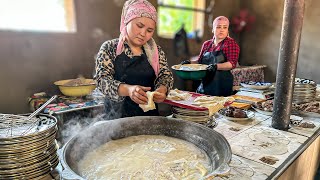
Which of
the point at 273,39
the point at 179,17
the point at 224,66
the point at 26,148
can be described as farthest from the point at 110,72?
the point at 273,39

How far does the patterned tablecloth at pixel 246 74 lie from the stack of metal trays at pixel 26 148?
4153mm

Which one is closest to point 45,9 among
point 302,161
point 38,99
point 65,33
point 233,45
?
point 65,33

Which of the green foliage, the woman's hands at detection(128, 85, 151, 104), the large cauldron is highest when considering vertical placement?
the green foliage

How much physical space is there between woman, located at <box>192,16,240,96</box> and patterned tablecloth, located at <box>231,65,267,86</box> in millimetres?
1624

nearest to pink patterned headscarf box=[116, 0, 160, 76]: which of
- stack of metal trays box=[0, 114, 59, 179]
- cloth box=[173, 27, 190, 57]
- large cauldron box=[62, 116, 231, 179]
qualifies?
large cauldron box=[62, 116, 231, 179]

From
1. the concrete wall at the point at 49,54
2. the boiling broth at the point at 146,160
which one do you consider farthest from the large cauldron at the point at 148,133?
the concrete wall at the point at 49,54

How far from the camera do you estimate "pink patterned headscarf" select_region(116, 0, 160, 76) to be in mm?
1496

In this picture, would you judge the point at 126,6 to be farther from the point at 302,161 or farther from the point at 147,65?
the point at 302,161

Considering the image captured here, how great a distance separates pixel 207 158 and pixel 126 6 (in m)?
1.08

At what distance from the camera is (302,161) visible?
1.42m

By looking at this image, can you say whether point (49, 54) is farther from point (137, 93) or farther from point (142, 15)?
point (137, 93)

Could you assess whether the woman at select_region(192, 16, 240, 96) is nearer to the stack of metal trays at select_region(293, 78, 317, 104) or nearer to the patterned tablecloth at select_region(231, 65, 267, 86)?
the stack of metal trays at select_region(293, 78, 317, 104)

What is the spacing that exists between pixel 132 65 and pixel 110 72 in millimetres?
187

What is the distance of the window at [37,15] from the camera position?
9.17ft
